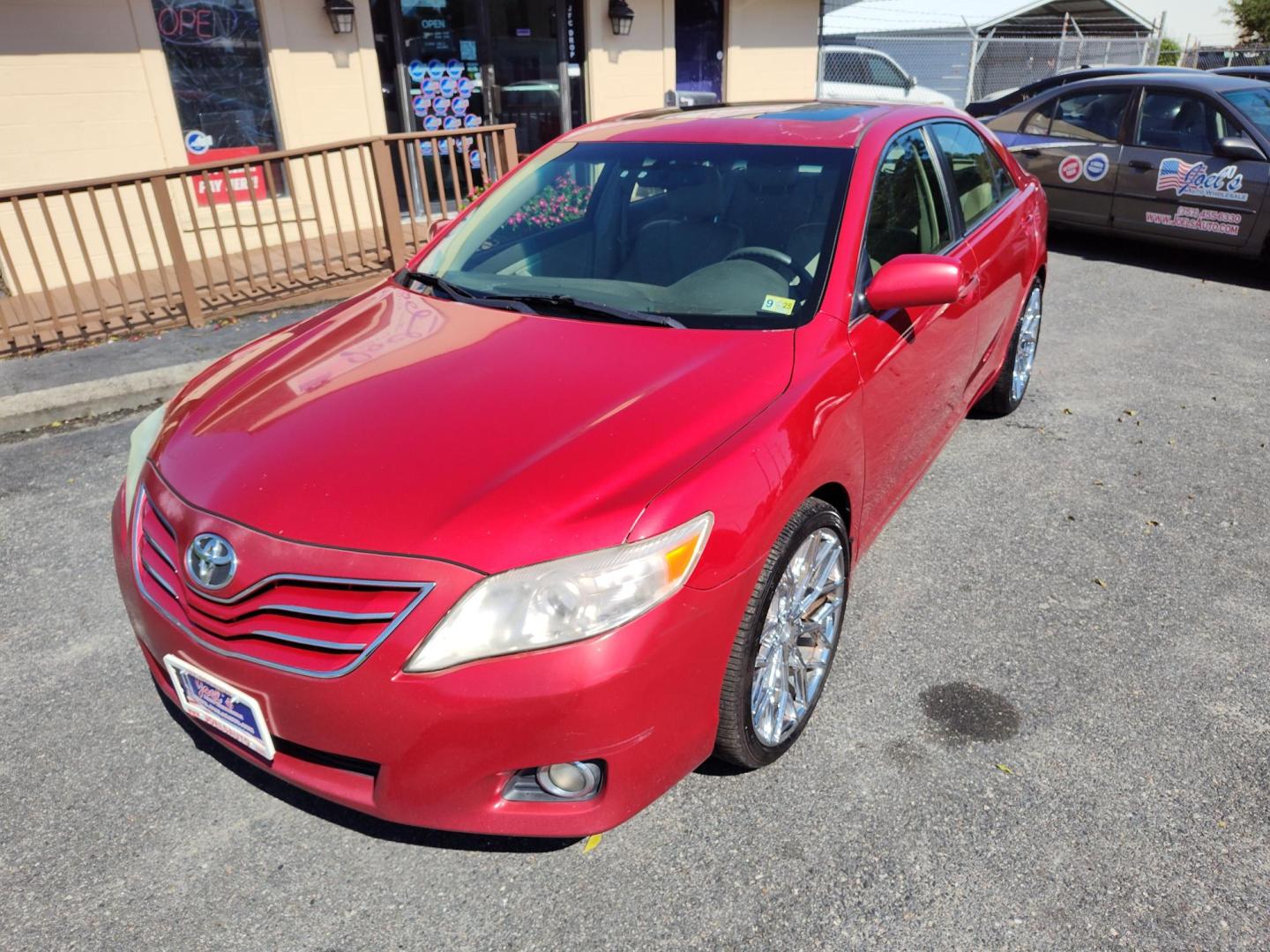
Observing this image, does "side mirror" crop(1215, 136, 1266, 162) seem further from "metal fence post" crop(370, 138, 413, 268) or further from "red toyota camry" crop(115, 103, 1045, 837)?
"metal fence post" crop(370, 138, 413, 268)

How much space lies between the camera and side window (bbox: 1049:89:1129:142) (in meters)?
8.37

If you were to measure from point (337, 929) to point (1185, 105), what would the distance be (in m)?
9.05

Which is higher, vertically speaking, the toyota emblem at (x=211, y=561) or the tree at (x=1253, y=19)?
the tree at (x=1253, y=19)

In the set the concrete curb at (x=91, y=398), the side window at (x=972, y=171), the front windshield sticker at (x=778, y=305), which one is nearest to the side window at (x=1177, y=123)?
the side window at (x=972, y=171)

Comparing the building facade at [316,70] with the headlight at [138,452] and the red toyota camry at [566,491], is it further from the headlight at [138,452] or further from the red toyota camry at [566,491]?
the headlight at [138,452]

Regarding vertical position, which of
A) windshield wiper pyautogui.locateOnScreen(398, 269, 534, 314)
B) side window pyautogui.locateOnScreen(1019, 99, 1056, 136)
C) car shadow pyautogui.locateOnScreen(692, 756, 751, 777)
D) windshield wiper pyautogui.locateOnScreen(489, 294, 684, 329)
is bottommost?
car shadow pyautogui.locateOnScreen(692, 756, 751, 777)

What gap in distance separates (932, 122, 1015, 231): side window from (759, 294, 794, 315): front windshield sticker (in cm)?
148

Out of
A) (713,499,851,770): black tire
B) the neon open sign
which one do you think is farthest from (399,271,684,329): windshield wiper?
the neon open sign

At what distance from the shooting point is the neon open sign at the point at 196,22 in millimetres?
7852

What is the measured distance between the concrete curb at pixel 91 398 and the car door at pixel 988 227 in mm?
4313

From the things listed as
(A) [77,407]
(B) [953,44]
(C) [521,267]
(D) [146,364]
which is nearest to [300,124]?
(D) [146,364]

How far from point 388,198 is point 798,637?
5850 mm

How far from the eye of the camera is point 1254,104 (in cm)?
784

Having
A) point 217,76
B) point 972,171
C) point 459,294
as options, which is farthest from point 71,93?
point 972,171
